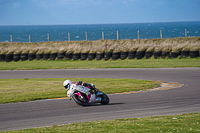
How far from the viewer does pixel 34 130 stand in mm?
7973

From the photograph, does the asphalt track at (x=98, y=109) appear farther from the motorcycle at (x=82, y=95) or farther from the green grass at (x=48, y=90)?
the green grass at (x=48, y=90)

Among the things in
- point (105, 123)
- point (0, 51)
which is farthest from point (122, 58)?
point (105, 123)

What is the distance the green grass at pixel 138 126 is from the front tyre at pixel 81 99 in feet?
9.67

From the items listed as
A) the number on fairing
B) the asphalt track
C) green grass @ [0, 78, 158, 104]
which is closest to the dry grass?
green grass @ [0, 78, 158, 104]

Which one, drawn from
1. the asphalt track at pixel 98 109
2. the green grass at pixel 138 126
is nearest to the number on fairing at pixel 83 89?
the asphalt track at pixel 98 109

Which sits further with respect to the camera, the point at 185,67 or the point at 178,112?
the point at 185,67

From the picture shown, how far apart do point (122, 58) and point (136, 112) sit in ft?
78.6

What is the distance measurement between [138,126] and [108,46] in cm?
3123

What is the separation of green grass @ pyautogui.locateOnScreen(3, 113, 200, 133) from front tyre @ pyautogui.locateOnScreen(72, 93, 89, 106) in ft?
9.67

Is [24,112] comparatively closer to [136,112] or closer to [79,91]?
[79,91]

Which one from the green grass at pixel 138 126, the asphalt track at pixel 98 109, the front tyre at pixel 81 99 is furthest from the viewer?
the front tyre at pixel 81 99

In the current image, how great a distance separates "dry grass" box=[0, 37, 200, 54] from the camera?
3475 centimetres

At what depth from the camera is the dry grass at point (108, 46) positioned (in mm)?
34750

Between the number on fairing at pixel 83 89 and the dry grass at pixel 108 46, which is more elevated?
the dry grass at pixel 108 46
